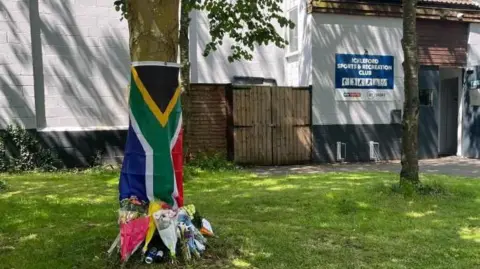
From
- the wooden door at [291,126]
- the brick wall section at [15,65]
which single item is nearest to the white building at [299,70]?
the brick wall section at [15,65]

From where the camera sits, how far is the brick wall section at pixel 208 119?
12047 millimetres

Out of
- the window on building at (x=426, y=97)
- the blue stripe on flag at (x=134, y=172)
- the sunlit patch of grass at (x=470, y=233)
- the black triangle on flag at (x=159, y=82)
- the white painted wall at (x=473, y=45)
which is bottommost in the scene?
the sunlit patch of grass at (x=470, y=233)

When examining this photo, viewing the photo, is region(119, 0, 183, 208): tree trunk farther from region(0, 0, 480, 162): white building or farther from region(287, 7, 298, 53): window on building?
region(287, 7, 298, 53): window on building

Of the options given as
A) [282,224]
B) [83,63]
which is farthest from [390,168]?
[83,63]

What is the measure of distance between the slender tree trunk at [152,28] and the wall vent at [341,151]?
9726 mm

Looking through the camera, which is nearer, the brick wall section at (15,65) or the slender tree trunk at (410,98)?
the slender tree trunk at (410,98)

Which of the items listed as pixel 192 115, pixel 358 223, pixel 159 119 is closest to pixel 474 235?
pixel 358 223

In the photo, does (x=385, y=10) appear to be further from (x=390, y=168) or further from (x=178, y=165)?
(x=178, y=165)

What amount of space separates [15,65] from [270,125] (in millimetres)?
6142

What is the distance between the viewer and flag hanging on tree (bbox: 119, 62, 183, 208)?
156 inches

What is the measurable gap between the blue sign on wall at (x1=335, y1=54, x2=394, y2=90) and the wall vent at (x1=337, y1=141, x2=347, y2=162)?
153cm

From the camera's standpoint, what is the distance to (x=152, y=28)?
3939 mm

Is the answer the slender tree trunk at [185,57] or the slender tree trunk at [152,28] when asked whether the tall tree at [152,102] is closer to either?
the slender tree trunk at [152,28]

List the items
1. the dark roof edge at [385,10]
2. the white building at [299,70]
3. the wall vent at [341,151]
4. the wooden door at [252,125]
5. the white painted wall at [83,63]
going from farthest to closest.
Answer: the wall vent at [341,151] → the dark roof edge at [385,10] → the wooden door at [252,125] → the white painted wall at [83,63] → the white building at [299,70]
